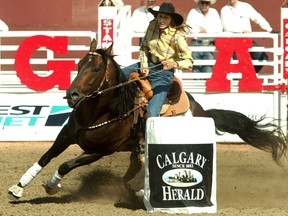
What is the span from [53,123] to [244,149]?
2.65 meters

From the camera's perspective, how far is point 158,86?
26.5 ft

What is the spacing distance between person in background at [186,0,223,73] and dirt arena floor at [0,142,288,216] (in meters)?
1.58

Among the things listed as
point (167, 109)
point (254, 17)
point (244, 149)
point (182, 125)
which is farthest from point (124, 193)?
point (254, 17)

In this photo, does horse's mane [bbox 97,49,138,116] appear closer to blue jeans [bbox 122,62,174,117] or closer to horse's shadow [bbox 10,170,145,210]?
blue jeans [bbox 122,62,174,117]

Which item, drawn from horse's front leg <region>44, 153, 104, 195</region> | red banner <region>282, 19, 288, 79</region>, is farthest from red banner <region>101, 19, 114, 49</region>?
horse's front leg <region>44, 153, 104, 195</region>

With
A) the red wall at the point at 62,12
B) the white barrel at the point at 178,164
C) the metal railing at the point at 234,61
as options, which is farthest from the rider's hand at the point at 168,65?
the red wall at the point at 62,12

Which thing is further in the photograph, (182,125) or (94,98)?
(94,98)

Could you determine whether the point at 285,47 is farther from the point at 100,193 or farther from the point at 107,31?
the point at 100,193

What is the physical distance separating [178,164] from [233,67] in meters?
5.30

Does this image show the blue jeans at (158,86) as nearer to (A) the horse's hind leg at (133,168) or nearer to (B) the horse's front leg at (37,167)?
(A) the horse's hind leg at (133,168)

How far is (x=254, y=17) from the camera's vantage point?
13000 mm

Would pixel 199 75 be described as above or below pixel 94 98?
below

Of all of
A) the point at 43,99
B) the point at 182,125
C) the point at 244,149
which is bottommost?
the point at 244,149

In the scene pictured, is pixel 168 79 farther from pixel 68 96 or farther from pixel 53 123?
pixel 53 123
